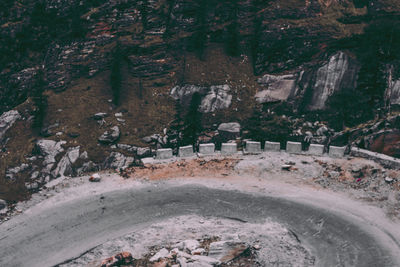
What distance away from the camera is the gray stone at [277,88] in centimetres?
4603

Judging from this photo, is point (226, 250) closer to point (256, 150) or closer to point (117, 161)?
point (256, 150)

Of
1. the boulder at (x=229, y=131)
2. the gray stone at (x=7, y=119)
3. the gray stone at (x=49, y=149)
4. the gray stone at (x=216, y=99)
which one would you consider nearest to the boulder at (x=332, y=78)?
the boulder at (x=229, y=131)

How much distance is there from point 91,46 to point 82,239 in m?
36.1

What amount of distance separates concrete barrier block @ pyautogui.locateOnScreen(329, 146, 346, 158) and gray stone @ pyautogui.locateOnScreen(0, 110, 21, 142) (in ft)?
151

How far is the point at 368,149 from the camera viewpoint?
117ft

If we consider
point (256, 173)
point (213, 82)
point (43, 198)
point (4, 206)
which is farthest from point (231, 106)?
point (4, 206)

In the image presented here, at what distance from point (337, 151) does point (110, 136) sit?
3054 centimetres

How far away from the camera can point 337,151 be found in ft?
119

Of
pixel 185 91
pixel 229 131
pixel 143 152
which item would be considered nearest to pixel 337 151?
pixel 229 131

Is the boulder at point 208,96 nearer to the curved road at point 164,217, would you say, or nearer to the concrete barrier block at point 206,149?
the concrete barrier block at point 206,149

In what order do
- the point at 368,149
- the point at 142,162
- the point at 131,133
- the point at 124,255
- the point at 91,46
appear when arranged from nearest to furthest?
the point at 124,255, the point at 368,149, the point at 142,162, the point at 131,133, the point at 91,46

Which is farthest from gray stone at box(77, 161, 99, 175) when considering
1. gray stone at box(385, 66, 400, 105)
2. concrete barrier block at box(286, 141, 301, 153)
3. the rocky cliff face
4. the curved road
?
gray stone at box(385, 66, 400, 105)

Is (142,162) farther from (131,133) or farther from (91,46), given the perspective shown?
(91,46)

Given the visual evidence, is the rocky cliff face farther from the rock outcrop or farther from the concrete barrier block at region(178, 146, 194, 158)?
the concrete barrier block at region(178, 146, 194, 158)
